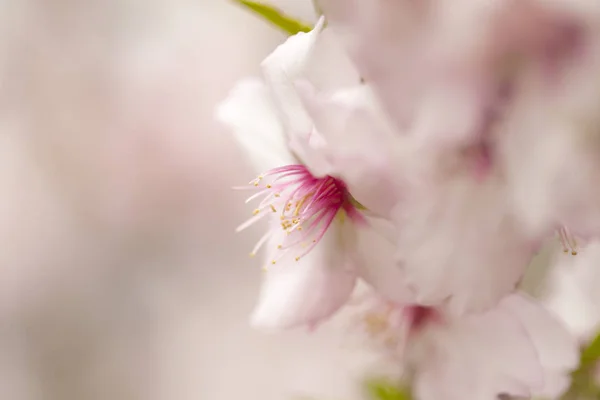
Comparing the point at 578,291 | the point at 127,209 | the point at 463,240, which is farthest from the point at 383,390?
the point at 127,209

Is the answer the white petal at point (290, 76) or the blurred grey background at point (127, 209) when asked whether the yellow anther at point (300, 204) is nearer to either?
the white petal at point (290, 76)

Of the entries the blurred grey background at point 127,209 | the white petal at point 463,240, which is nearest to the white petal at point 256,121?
the white petal at point 463,240

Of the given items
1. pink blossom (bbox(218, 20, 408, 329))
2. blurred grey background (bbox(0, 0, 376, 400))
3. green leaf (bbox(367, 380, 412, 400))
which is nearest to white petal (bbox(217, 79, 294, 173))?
pink blossom (bbox(218, 20, 408, 329))

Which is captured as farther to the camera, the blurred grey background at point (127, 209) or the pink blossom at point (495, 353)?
the blurred grey background at point (127, 209)

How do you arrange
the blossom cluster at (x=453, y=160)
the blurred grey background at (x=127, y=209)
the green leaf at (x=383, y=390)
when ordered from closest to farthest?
the blossom cluster at (x=453, y=160), the green leaf at (x=383, y=390), the blurred grey background at (x=127, y=209)

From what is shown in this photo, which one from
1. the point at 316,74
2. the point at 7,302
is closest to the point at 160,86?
the point at 7,302

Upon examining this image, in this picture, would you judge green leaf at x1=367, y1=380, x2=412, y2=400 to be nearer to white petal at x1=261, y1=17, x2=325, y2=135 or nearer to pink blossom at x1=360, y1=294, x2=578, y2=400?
pink blossom at x1=360, y1=294, x2=578, y2=400
